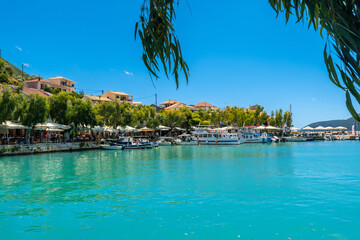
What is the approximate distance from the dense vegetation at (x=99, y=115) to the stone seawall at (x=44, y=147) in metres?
2.64

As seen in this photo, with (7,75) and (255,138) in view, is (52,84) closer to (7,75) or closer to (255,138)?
(7,75)

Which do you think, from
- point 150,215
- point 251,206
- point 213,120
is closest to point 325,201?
point 251,206

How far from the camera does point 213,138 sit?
6506 cm

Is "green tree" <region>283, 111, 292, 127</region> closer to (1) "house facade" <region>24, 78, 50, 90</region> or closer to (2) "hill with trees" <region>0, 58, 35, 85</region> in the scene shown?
(1) "house facade" <region>24, 78, 50, 90</region>

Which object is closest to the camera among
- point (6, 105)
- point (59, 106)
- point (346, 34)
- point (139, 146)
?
point (346, 34)

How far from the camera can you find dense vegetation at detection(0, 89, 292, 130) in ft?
106

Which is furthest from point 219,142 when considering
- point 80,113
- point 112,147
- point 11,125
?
point 11,125

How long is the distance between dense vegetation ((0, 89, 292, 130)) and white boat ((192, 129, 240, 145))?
1064 cm

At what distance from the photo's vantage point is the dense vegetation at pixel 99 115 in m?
32.3

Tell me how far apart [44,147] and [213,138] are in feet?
125

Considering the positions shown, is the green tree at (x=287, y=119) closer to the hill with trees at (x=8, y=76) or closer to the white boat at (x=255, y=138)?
the white boat at (x=255, y=138)

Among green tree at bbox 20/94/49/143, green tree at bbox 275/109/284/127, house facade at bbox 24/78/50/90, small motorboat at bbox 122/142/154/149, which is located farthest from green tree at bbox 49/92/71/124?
green tree at bbox 275/109/284/127

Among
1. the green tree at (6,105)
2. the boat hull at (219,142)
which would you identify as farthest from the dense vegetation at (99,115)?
the boat hull at (219,142)

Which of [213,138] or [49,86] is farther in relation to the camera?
[49,86]
